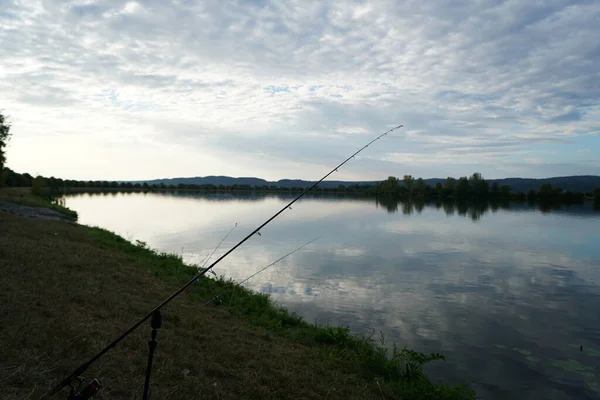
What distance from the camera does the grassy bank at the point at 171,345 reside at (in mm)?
4559

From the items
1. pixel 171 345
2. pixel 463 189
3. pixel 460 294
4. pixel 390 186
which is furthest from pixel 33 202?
pixel 390 186

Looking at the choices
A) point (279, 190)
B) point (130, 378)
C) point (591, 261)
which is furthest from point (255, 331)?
point (279, 190)

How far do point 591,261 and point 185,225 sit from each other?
2832 centimetres

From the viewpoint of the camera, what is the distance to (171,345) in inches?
233

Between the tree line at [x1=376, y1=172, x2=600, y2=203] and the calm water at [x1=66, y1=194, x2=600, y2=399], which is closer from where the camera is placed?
the calm water at [x1=66, y1=194, x2=600, y2=399]

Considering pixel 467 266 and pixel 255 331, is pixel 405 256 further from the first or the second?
pixel 255 331

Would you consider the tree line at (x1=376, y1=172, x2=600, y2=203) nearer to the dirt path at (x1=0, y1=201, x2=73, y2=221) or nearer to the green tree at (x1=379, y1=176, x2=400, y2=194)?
the green tree at (x1=379, y1=176, x2=400, y2=194)

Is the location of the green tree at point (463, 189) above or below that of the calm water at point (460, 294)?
above

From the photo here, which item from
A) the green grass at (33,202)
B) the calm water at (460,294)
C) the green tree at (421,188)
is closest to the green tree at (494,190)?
the green tree at (421,188)

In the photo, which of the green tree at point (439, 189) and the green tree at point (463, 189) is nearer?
the green tree at point (463, 189)

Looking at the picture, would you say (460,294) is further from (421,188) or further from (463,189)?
(421,188)

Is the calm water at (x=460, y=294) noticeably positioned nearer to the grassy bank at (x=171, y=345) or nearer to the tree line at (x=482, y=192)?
the grassy bank at (x=171, y=345)

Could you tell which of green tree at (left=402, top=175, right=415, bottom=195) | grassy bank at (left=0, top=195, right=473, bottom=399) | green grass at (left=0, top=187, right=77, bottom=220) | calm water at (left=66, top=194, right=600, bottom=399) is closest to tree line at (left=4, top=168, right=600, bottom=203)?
green tree at (left=402, top=175, right=415, bottom=195)

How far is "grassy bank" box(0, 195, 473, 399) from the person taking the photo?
179 inches
